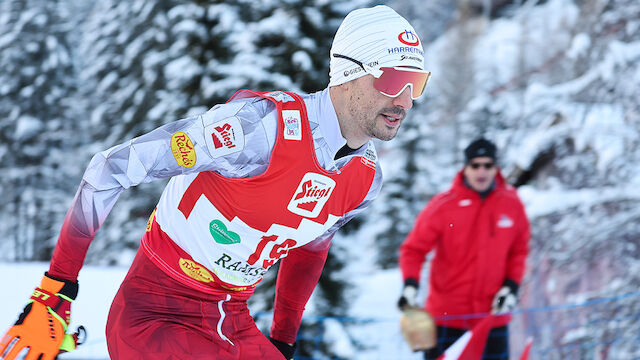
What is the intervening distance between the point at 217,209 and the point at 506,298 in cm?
249

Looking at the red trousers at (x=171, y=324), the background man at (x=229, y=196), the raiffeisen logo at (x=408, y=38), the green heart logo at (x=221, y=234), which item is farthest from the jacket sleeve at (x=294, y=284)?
the raiffeisen logo at (x=408, y=38)

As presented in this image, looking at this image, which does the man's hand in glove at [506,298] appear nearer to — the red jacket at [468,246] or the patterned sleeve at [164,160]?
the red jacket at [468,246]

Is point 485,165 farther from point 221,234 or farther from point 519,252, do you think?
point 221,234

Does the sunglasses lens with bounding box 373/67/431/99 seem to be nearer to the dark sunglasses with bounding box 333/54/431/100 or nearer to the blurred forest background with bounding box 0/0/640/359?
the dark sunglasses with bounding box 333/54/431/100

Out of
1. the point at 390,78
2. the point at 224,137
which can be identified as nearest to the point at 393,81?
the point at 390,78

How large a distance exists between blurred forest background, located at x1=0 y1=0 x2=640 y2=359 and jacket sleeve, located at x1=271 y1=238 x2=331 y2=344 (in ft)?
13.2

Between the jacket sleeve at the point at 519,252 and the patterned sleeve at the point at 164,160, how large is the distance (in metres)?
2.60

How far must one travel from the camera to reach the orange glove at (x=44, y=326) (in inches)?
77.3

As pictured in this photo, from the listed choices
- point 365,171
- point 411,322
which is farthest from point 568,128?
point 365,171

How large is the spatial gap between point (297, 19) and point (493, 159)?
13.9ft

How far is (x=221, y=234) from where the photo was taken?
7.32ft

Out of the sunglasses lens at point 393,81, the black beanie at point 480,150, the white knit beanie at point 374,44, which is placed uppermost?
the black beanie at point 480,150

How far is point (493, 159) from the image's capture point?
4.18 meters

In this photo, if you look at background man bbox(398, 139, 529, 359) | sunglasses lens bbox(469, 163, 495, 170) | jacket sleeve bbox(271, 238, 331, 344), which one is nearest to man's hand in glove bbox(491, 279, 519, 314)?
background man bbox(398, 139, 529, 359)
